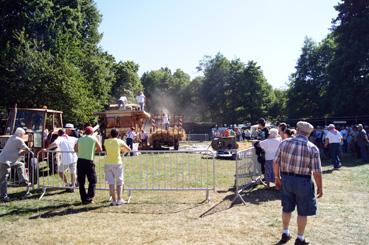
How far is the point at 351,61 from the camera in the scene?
32.6 metres

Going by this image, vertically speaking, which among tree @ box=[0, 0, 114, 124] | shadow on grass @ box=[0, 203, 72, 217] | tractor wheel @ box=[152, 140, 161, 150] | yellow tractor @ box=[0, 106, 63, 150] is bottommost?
shadow on grass @ box=[0, 203, 72, 217]

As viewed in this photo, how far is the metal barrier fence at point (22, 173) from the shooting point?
1102cm

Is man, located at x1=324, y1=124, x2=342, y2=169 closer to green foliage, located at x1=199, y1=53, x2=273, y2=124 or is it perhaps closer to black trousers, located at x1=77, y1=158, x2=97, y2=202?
black trousers, located at x1=77, y1=158, x2=97, y2=202

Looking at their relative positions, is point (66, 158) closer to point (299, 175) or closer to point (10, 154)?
point (10, 154)

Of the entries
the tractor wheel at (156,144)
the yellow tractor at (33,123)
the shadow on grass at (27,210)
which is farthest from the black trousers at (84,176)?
the tractor wheel at (156,144)

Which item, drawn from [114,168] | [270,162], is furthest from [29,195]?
[270,162]

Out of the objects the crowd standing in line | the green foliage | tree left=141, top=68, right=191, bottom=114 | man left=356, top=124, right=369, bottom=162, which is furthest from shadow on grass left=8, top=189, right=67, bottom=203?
tree left=141, top=68, right=191, bottom=114

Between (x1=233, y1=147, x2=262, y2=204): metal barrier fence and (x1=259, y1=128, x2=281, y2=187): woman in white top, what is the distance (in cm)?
49

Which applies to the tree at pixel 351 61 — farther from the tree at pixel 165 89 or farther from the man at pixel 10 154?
the tree at pixel 165 89

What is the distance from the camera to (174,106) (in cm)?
7975

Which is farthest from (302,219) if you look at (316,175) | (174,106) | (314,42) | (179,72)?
(179,72)

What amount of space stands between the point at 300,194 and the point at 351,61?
1151 inches

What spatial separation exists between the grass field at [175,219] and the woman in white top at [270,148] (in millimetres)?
489

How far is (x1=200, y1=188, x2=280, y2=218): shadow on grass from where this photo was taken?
895cm
